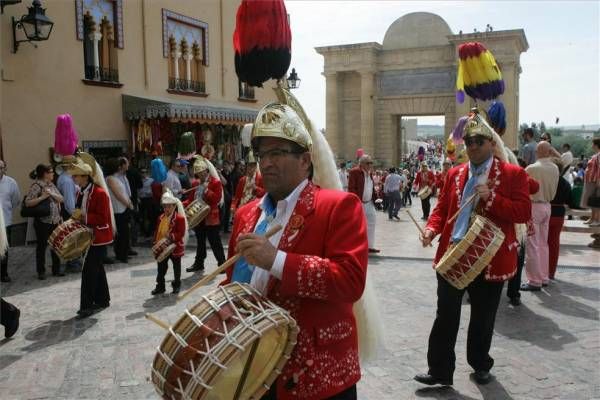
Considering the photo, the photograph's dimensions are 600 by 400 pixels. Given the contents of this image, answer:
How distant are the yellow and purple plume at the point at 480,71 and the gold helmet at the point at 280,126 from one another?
363cm

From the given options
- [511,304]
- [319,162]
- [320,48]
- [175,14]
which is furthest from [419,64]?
[319,162]

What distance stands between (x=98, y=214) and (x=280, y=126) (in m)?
4.84

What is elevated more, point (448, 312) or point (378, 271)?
point (448, 312)

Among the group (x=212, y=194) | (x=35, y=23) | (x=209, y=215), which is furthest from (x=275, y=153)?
(x=35, y=23)

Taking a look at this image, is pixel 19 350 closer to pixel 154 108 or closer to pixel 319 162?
pixel 319 162

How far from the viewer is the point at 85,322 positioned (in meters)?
6.29

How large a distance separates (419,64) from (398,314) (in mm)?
23436

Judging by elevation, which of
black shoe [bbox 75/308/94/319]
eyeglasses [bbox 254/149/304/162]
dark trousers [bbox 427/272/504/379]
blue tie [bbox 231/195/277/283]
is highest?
eyeglasses [bbox 254/149/304/162]

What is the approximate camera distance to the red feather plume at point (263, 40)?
2.59 meters

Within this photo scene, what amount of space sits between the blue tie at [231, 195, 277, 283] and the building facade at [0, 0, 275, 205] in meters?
10.6

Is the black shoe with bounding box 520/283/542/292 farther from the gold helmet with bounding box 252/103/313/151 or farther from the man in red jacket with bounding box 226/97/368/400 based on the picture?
the gold helmet with bounding box 252/103/313/151

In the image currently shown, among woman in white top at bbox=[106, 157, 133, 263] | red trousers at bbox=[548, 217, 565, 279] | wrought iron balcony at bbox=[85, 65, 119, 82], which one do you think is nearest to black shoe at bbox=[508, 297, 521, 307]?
red trousers at bbox=[548, 217, 565, 279]

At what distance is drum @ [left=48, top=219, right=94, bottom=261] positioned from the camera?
249 inches

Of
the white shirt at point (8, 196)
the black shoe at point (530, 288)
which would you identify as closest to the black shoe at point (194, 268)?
the white shirt at point (8, 196)
